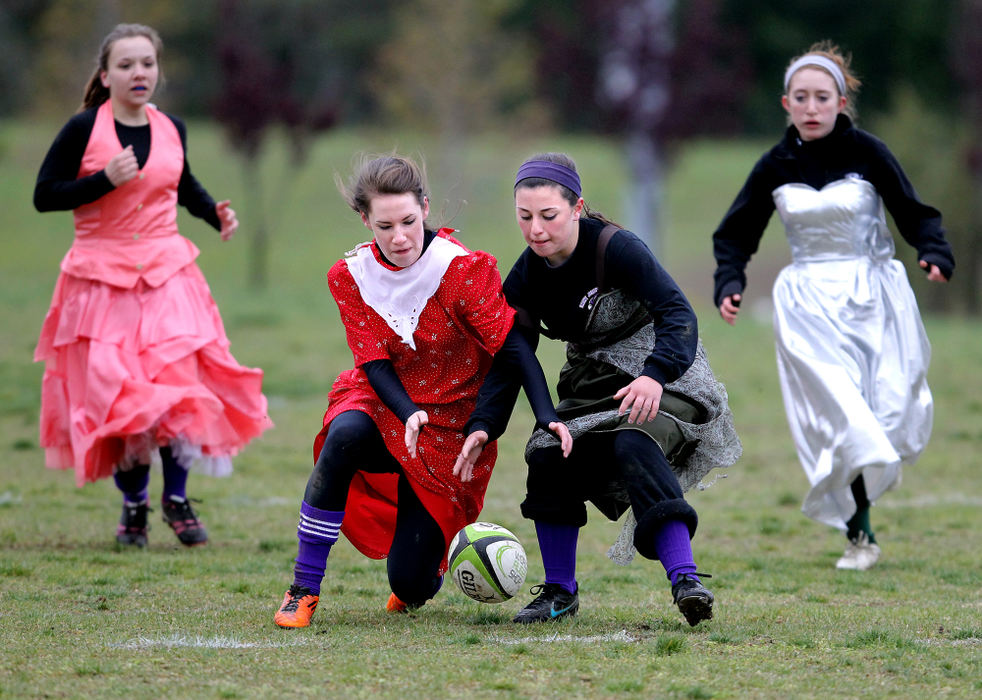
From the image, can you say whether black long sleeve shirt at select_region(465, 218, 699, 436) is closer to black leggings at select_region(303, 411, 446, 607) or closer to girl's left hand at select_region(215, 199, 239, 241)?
black leggings at select_region(303, 411, 446, 607)

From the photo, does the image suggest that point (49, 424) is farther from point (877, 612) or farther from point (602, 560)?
point (877, 612)

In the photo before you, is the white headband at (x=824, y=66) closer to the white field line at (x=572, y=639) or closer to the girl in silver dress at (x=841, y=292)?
the girl in silver dress at (x=841, y=292)

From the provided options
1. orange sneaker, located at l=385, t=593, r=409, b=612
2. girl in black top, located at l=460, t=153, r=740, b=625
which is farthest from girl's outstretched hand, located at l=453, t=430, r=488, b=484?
orange sneaker, located at l=385, t=593, r=409, b=612

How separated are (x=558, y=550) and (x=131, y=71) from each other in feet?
10.4

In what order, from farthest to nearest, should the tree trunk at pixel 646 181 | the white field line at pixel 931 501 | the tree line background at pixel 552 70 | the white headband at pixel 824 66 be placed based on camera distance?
1. the tree trunk at pixel 646 181
2. the tree line background at pixel 552 70
3. the white field line at pixel 931 501
4. the white headband at pixel 824 66

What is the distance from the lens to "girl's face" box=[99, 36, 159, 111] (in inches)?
242

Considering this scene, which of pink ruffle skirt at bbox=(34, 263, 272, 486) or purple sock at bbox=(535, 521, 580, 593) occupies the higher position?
pink ruffle skirt at bbox=(34, 263, 272, 486)

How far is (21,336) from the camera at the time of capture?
1420 cm

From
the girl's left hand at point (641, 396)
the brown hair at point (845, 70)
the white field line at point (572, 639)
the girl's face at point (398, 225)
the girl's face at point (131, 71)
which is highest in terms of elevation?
the brown hair at point (845, 70)

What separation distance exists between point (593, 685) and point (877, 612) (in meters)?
→ 1.69

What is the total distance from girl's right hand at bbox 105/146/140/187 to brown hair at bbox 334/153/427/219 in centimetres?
173

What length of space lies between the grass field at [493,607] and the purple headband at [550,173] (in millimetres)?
1382

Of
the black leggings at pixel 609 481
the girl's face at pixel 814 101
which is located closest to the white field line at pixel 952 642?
the black leggings at pixel 609 481

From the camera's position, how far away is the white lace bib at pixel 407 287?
452 cm
